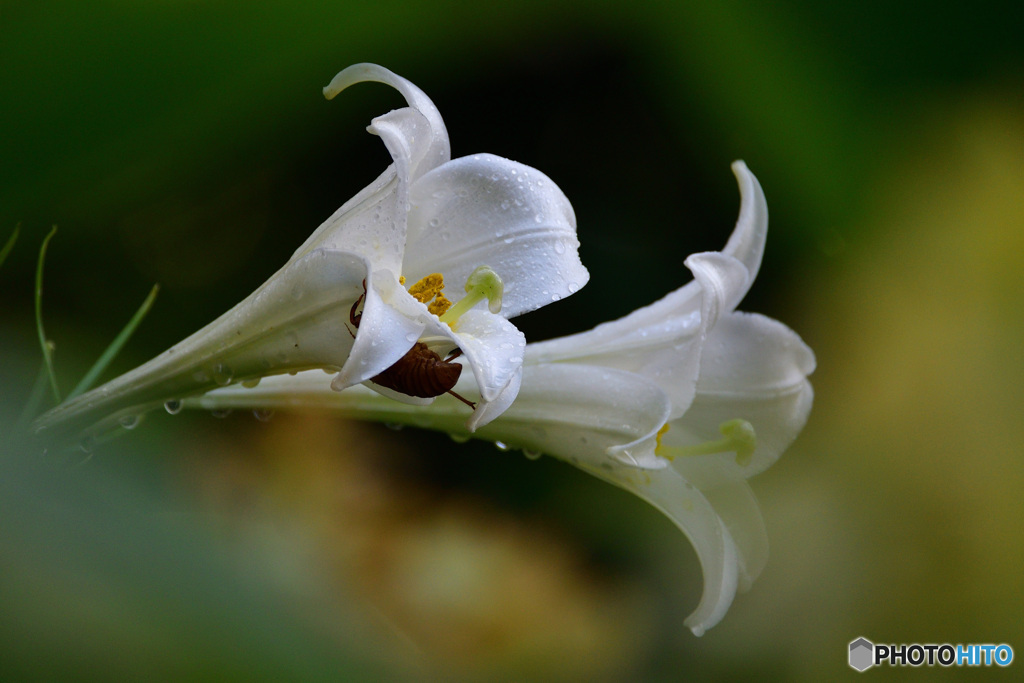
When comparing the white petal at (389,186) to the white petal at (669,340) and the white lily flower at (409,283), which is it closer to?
the white lily flower at (409,283)

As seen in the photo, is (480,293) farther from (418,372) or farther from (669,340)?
(669,340)

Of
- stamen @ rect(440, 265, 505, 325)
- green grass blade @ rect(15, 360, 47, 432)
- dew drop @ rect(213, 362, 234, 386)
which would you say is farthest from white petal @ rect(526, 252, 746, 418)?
green grass blade @ rect(15, 360, 47, 432)

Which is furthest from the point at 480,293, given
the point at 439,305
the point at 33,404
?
the point at 33,404

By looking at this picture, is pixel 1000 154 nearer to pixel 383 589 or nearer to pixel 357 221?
pixel 383 589

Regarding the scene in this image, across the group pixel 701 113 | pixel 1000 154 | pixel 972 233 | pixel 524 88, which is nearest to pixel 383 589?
pixel 524 88

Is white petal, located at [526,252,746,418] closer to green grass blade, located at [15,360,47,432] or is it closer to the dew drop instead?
the dew drop

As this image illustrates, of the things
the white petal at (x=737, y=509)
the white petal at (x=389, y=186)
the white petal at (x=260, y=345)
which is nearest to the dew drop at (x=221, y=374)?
the white petal at (x=260, y=345)
